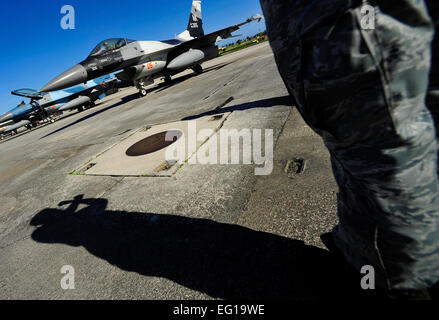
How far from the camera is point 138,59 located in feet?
39.4

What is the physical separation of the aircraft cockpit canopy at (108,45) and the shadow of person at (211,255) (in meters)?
10.8

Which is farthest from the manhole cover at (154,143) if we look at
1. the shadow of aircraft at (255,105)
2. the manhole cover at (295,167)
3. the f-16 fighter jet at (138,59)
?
the f-16 fighter jet at (138,59)

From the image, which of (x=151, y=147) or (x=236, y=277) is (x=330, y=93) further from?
(x=151, y=147)

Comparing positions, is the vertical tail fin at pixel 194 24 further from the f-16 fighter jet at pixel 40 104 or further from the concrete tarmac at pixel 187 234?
the concrete tarmac at pixel 187 234

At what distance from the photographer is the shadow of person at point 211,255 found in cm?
129

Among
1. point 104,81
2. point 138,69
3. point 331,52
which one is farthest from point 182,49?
point 331,52

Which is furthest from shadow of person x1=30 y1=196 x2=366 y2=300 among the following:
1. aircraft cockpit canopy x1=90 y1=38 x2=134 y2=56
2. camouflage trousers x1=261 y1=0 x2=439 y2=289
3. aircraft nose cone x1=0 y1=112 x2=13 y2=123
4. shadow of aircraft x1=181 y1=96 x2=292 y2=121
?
aircraft nose cone x1=0 y1=112 x2=13 y2=123

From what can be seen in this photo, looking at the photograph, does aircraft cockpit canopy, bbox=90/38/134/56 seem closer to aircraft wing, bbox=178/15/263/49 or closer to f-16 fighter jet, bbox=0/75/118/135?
aircraft wing, bbox=178/15/263/49

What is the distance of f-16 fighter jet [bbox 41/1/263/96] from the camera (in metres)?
9.79

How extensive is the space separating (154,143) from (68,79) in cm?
775

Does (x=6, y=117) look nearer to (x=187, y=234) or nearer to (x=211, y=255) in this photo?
(x=187, y=234)

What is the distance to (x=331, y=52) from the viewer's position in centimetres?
65

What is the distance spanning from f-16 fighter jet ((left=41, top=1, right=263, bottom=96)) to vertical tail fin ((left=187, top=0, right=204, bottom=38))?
12.4 ft

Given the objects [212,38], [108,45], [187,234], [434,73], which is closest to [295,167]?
[187,234]
